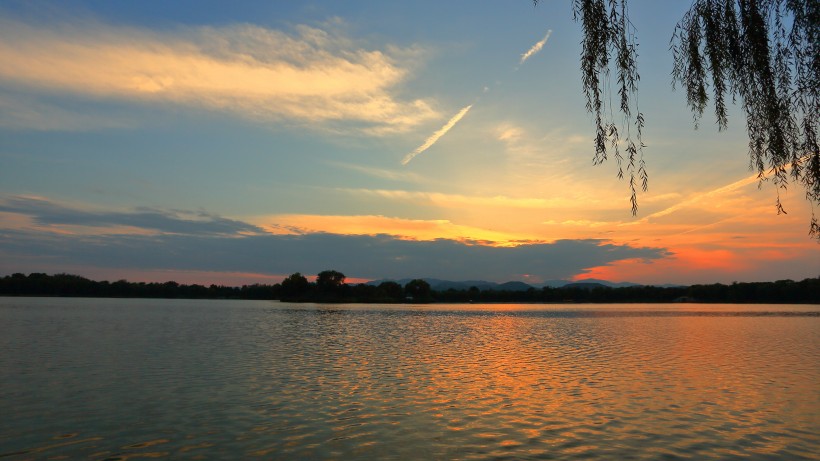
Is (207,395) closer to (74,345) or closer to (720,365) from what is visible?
(74,345)

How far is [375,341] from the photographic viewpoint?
4953 centimetres

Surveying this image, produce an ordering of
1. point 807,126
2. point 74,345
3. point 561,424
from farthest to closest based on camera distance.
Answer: point 74,345
point 561,424
point 807,126

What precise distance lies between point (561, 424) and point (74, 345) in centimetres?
3766

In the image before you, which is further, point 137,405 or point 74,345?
point 74,345

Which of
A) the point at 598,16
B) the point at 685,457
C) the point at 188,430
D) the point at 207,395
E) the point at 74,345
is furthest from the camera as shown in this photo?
the point at 74,345

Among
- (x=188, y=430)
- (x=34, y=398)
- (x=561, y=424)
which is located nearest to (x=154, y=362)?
(x=34, y=398)

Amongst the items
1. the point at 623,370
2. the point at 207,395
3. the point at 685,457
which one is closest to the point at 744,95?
the point at 685,457

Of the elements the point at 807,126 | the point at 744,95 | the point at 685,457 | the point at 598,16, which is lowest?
the point at 685,457

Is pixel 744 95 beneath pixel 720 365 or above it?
above

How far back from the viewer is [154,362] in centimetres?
3141

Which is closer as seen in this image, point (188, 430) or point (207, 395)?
point (188, 430)

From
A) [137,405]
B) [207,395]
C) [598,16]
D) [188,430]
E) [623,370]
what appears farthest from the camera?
[623,370]

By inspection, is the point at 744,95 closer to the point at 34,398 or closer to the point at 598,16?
the point at 598,16

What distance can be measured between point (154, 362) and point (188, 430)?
1730 centimetres
